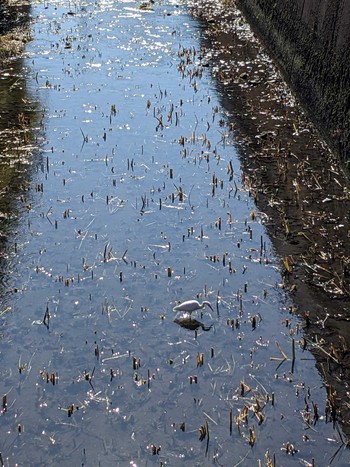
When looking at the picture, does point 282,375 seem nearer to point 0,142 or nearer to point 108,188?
point 108,188

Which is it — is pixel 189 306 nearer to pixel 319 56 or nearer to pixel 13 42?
pixel 319 56

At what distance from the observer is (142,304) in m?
6.65

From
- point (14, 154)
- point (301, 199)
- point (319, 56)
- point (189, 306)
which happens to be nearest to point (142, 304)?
point (189, 306)

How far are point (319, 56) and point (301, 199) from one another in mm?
3906

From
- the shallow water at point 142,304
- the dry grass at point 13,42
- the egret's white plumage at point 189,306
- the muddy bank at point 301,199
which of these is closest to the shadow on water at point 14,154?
the shallow water at point 142,304

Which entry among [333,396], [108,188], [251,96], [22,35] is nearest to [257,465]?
[333,396]

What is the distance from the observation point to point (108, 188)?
900 cm

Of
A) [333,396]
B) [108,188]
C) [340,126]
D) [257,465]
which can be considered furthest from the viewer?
[340,126]

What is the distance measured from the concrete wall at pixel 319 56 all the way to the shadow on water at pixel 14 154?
344 centimetres

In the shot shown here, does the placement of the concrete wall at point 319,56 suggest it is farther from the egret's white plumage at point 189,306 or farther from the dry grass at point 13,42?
the dry grass at point 13,42

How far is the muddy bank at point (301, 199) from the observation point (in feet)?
20.5

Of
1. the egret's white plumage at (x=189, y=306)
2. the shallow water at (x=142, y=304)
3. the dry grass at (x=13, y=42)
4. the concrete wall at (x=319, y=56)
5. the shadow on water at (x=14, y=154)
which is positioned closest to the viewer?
the shallow water at (x=142, y=304)

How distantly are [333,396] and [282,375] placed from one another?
0.41m

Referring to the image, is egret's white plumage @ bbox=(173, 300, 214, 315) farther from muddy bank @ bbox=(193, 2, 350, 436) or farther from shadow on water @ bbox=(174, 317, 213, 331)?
muddy bank @ bbox=(193, 2, 350, 436)
